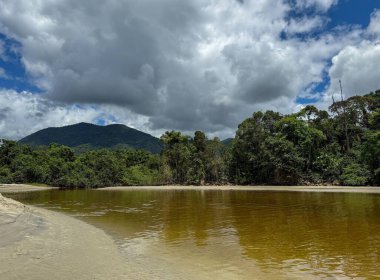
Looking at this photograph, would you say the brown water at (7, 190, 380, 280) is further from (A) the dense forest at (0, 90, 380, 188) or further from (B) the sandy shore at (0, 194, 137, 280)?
(A) the dense forest at (0, 90, 380, 188)

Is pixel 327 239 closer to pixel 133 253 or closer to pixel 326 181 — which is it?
pixel 133 253

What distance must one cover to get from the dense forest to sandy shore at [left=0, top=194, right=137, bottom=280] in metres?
51.8

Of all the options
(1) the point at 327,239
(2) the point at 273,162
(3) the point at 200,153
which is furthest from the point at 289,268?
(3) the point at 200,153

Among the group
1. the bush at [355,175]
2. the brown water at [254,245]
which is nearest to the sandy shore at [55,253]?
the brown water at [254,245]

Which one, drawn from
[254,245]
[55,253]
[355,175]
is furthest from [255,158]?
[55,253]

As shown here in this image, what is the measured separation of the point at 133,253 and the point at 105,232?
5884 millimetres

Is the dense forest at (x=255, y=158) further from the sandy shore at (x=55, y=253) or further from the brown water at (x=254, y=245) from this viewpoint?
the sandy shore at (x=55, y=253)

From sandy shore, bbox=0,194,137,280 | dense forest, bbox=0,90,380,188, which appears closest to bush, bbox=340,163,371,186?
dense forest, bbox=0,90,380,188

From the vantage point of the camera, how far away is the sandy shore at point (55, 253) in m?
9.98

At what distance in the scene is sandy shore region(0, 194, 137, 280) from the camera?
998cm

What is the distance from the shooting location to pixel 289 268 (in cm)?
1155

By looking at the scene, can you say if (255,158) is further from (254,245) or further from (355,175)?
(254,245)

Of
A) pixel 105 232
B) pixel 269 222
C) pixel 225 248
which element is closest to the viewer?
pixel 225 248

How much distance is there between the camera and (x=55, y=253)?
1277 centimetres
